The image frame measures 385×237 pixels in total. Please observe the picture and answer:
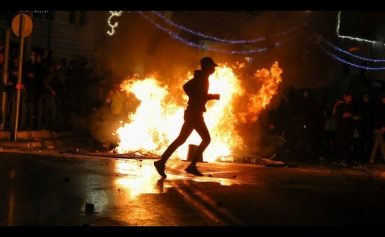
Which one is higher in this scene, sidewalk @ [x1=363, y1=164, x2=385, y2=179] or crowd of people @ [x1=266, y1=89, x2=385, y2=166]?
crowd of people @ [x1=266, y1=89, x2=385, y2=166]

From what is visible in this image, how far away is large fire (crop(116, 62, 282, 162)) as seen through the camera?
14930 millimetres

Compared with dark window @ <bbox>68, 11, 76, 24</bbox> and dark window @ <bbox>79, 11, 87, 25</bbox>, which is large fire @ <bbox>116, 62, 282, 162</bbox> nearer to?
dark window @ <bbox>68, 11, 76, 24</bbox>

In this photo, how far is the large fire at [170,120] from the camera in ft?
49.0

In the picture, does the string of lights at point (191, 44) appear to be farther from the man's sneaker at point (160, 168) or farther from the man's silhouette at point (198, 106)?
the man's sneaker at point (160, 168)

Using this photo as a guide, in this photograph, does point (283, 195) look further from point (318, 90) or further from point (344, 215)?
point (318, 90)

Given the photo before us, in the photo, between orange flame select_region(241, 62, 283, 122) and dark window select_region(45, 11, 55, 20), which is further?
dark window select_region(45, 11, 55, 20)

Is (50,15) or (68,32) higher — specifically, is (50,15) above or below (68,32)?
above

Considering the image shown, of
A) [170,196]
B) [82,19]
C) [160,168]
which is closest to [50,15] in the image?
[82,19]

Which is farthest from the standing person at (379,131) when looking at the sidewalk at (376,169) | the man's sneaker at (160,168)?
the man's sneaker at (160,168)

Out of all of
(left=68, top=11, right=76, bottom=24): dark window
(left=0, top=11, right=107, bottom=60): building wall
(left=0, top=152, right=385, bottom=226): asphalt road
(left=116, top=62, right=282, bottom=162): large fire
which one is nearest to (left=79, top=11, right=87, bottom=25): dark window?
(left=0, top=11, right=107, bottom=60): building wall

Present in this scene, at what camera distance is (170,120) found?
1539 cm

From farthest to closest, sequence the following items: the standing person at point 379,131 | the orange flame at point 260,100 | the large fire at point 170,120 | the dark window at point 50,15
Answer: the dark window at point 50,15 → the orange flame at point 260,100 → the standing person at point 379,131 → the large fire at point 170,120

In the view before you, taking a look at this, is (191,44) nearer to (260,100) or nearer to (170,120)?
(260,100)

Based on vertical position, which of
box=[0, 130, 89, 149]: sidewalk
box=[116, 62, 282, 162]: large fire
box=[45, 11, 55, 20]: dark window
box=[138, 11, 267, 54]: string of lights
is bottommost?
box=[0, 130, 89, 149]: sidewalk
